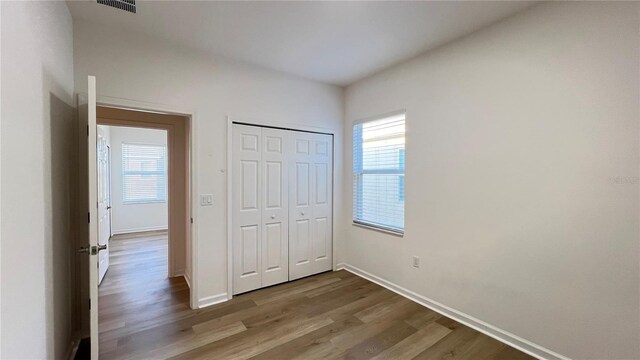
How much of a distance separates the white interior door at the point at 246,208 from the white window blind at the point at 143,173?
4.96 m

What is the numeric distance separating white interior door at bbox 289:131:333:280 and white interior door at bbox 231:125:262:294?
1.51ft

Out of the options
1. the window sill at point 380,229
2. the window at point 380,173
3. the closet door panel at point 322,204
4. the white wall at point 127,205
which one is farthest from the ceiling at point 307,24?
the white wall at point 127,205

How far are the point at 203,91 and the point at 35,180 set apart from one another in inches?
67.8

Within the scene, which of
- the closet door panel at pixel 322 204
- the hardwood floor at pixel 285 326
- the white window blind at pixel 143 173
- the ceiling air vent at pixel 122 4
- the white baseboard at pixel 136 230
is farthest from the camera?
the white window blind at pixel 143 173

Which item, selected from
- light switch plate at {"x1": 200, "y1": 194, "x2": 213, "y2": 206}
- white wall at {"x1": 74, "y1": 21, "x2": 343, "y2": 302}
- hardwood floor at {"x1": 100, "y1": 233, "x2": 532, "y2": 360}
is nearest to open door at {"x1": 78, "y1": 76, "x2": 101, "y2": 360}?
hardwood floor at {"x1": 100, "y1": 233, "x2": 532, "y2": 360}

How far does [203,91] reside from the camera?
2.84 metres

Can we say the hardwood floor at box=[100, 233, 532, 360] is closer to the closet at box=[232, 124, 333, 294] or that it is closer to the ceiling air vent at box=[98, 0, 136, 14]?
the closet at box=[232, 124, 333, 294]

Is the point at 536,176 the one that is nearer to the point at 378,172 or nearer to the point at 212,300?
the point at 378,172

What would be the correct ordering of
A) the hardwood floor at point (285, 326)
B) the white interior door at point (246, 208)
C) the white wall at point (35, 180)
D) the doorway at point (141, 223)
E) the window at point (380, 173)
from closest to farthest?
the white wall at point (35, 180) → the hardwood floor at point (285, 326) → the doorway at point (141, 223) → the white interior door at point (246, 208) → the window at point (380, 173)

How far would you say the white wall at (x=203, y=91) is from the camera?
2.37 m

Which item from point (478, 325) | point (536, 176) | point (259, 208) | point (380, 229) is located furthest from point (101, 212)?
point (536, 176)

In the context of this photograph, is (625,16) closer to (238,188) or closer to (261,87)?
(261,87)

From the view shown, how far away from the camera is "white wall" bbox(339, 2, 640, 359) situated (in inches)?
68.6

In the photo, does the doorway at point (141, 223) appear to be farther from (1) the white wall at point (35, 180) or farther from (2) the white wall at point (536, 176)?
(2) the white wall at point (536, 176)
